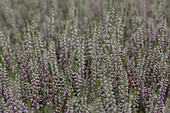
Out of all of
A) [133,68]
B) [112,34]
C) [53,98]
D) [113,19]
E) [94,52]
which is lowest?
[53,98]

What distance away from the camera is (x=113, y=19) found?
657cm

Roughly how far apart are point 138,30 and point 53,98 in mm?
3589

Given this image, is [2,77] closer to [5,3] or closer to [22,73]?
[22,73]

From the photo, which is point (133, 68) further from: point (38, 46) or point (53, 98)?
point (38, 46)

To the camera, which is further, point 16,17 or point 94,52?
point 16,17

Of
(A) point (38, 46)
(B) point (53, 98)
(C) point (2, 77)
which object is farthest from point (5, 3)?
(B) point (53, 98)

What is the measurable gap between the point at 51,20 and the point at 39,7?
4046 mm

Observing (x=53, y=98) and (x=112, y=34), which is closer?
(x=53, y=98)

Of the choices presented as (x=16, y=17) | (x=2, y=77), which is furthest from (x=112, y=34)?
(x=16, y=17)

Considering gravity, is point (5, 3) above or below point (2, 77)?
above

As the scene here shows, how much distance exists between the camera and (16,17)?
35.3 ft

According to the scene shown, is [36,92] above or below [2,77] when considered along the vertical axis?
below

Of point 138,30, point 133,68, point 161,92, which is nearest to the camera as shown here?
point 161,92

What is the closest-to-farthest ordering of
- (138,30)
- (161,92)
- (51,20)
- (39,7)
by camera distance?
(161,92) → (138,30) → (51,20) → (39,7)
